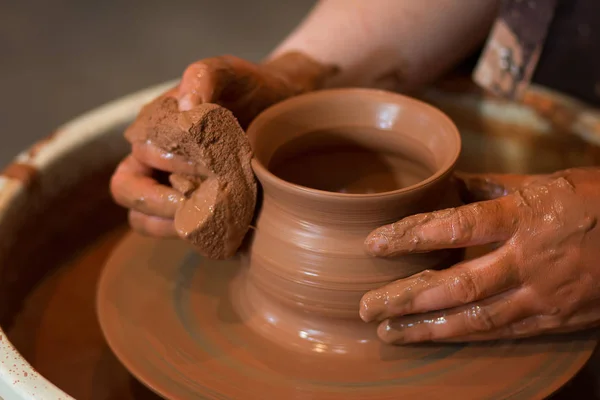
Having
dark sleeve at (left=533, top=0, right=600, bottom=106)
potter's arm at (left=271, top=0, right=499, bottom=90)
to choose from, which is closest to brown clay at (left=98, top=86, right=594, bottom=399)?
potter's arm at (left=271, top=0, right=499, bottom=90)

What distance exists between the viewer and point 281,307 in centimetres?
107

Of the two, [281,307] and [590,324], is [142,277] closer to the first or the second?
[281,307]

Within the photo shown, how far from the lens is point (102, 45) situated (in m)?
3.63

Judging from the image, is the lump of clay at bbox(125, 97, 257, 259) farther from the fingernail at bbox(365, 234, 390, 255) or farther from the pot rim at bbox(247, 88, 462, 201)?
the fingernail at bbox(365, 234, 390, 255)

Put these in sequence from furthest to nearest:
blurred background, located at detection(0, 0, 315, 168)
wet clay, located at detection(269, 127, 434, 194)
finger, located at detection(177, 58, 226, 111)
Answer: blurred background, located at detection(0, 0, 315, 168) < wet clay, located at detection(269, 127, 434, 194) < finger, located at detection(177, 58, 226, 111)

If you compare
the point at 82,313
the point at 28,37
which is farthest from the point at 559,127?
the point at 28,37

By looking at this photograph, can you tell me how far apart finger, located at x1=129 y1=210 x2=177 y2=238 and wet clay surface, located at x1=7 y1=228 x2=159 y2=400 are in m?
0.28

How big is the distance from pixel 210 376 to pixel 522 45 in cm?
105

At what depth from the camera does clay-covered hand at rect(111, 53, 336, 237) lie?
3.52 feet

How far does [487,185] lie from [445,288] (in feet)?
0.99

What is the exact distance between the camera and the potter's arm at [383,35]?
1559 millimetres

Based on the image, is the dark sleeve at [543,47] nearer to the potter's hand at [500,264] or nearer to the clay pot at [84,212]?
the clay pot at [84,212]

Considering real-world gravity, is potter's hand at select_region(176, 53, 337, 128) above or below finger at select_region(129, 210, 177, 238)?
above

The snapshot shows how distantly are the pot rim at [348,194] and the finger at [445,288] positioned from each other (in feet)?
0.45
